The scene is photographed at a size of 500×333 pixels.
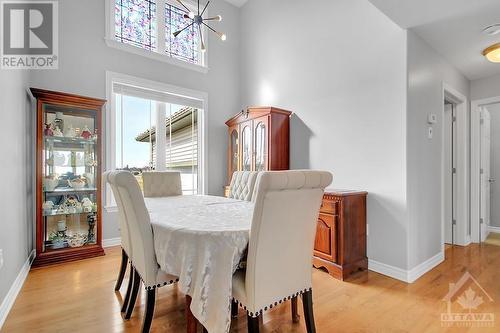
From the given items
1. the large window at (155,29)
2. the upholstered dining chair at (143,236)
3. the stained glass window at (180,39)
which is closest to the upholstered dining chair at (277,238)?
the upholstered dining chair at (143,236)

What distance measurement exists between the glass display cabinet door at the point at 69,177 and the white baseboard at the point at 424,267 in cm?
362

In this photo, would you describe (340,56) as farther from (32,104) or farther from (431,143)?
(32,104)

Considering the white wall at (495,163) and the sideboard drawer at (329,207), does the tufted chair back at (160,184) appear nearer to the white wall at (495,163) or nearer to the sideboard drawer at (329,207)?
the sideboard drawer at (329,207)

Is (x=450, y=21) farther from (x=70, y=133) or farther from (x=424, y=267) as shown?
(x=70, y=133)

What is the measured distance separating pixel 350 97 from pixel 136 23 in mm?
3335

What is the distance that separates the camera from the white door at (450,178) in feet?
12.3

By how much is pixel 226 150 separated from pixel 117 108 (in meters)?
1.92

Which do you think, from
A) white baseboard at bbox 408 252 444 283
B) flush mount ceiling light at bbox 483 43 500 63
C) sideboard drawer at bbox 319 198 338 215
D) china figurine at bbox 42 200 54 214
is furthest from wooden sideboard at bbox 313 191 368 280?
china figurine at bbox 42 200 54 214

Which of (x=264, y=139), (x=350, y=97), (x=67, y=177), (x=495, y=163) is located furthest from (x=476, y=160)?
(x=67, y=177)

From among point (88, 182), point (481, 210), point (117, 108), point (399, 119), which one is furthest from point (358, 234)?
point (117, 108)

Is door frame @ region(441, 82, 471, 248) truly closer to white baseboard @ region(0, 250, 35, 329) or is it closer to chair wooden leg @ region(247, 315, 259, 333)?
chair wooden leg @ region(247, 315, 259, 333)

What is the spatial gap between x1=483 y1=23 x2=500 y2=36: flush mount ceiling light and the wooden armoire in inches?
86.9

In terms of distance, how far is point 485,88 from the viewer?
3.72m

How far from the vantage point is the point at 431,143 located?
297 cm
